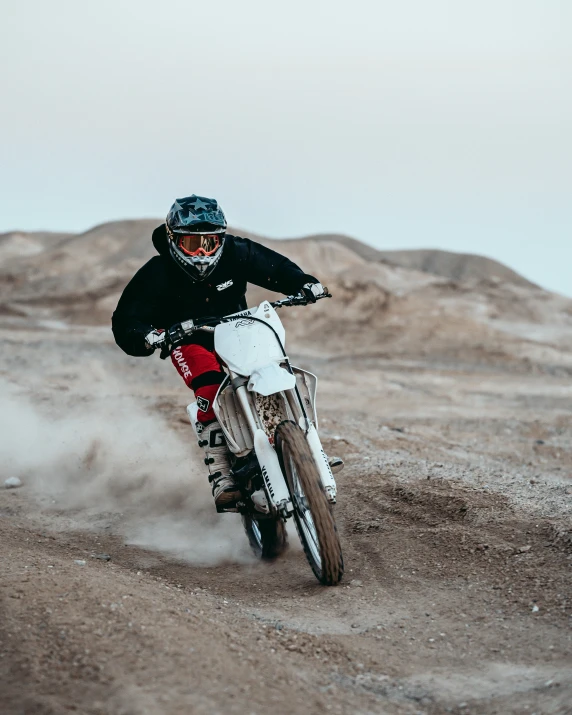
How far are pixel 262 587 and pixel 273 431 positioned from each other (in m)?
1.02

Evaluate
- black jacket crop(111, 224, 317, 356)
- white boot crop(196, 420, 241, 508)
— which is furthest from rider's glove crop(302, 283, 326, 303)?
white boot crop(196, 420, 241, 508)

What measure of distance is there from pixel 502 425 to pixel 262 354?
473 inches

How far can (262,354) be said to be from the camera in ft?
19.1

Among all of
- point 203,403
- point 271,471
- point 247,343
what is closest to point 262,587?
point 271,471

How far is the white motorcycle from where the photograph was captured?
5.34 m

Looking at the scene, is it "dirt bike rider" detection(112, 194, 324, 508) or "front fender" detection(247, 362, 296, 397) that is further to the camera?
"dirt bike rider" detection(112, 194, 324, 508)

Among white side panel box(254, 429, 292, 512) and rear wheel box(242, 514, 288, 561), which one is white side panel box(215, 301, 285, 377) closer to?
white side panel box(254, 429, 292, 512)

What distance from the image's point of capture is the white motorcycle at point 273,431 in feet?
17.5

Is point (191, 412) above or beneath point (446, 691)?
above

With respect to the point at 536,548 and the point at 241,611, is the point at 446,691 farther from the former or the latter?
the point at 536,548

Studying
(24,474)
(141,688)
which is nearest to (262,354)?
(141,688)

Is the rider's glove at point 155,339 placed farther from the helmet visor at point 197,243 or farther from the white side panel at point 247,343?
the helmet visor at point 197,243

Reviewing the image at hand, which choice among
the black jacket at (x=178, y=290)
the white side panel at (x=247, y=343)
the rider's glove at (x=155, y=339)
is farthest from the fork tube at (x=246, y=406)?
the black jacket at (x=178, y=290)

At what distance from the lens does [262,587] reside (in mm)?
5918
